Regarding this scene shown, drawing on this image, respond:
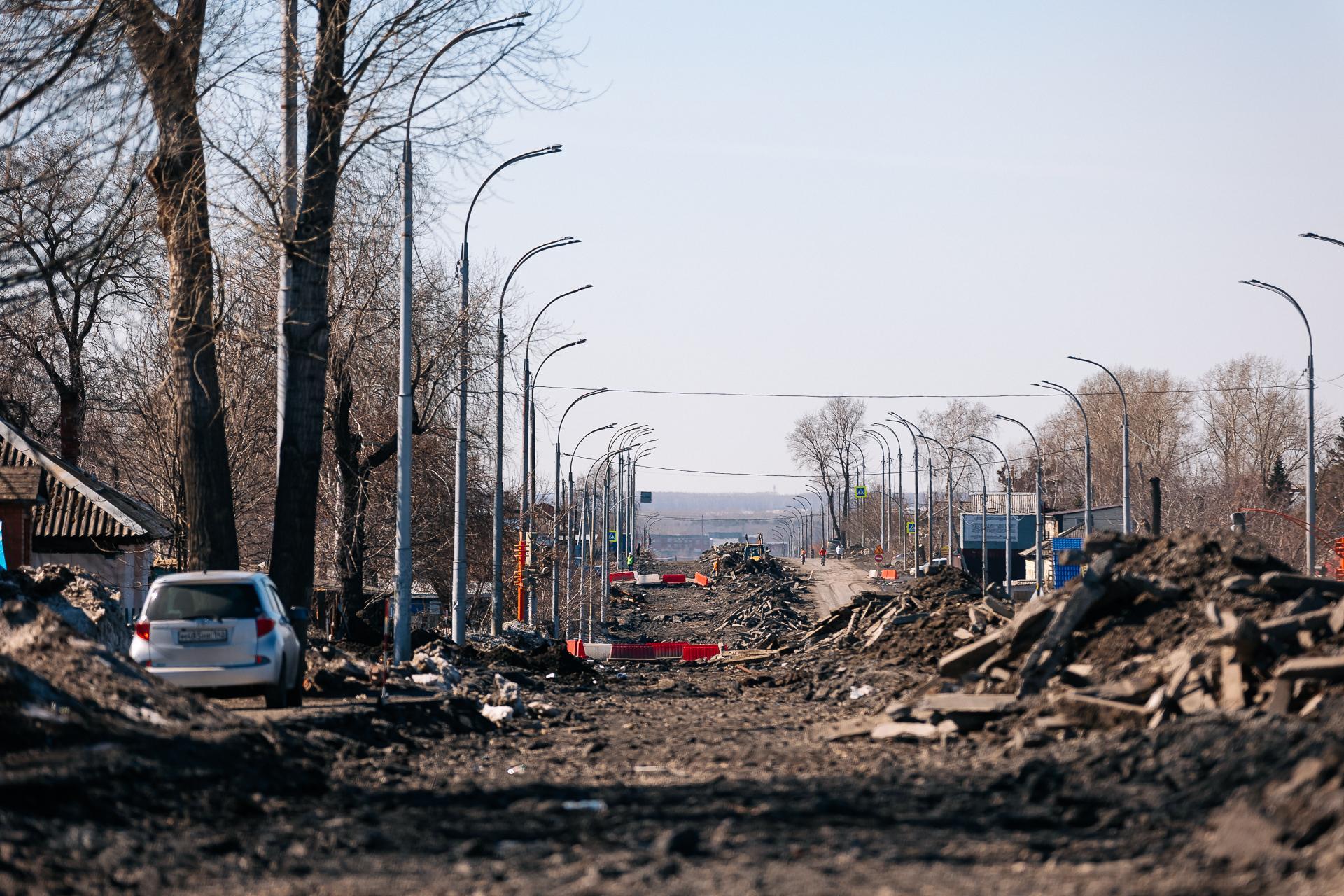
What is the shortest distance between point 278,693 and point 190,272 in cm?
619

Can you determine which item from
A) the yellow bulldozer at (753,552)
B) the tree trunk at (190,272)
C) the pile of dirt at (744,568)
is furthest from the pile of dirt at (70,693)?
the yellow bulldozer at (753,552)

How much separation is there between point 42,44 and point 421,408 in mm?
22179

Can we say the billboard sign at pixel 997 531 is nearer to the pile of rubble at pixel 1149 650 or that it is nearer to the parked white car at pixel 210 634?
the pile of rubble at pixel 1149 650

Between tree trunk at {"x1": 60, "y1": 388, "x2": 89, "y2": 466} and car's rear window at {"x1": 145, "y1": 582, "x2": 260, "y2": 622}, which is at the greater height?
tree trunk at {"x1": 60, "y1": 388, "x2": 89, "y2": 466}

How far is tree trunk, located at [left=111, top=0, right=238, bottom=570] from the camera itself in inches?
721

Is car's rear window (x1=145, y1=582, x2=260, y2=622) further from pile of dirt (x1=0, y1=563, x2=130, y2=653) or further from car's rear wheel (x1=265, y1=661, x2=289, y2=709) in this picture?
pile of dirt (x1=0, y1=563, x2=130, y2=653)

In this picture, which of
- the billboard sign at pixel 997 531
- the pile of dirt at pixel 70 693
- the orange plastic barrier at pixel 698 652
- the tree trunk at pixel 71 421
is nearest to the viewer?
the pile of dirt at pixel 70 693

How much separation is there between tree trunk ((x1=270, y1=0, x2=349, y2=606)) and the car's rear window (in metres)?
4.96

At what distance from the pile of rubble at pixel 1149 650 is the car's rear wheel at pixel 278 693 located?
20.4ft

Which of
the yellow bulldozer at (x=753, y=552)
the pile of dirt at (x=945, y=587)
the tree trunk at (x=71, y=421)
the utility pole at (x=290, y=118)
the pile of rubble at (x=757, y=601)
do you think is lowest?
the pile of rubble at (x=757, y=601)

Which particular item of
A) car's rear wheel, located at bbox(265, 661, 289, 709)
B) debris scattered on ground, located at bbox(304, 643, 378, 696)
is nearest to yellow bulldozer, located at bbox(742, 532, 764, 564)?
debris scattered on ground, located at bbox(304, 643, 378, 696)

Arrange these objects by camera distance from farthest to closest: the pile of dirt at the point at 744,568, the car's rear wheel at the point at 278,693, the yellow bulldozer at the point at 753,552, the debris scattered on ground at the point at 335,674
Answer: the yellow bulldozer at the point at 753,552, the pile of dirt at the point at 744,568, the debris scattered on ground at the point at 335,674, the car's rear wheel at the point at 278,693

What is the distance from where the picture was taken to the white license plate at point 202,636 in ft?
55.2

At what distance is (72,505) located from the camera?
3894 cm
